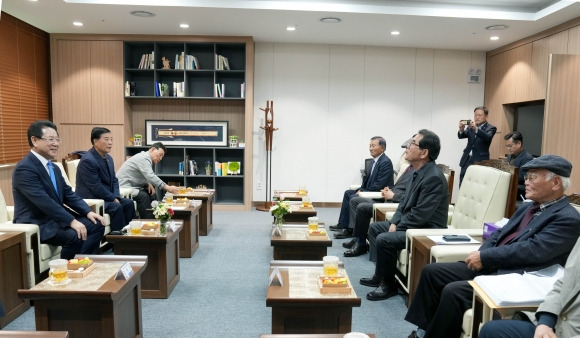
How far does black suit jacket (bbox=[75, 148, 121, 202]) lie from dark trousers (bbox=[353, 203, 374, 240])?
100 inches

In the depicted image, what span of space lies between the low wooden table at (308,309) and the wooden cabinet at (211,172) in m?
4.63

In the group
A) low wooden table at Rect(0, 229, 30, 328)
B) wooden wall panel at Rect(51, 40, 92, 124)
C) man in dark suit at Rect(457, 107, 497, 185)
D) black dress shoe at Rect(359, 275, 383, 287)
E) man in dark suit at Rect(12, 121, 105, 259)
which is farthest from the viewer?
wooden wall panel at Rect(51, 40, 92, 124)

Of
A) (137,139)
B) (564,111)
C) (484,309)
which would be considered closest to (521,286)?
(484,309)

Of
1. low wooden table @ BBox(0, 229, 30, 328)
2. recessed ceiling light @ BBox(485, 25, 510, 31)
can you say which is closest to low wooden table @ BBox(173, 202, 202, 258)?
low wooden table @ BBox(0, 229, 30, 328)

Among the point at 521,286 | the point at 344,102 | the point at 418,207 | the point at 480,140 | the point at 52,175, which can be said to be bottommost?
the point at 521,286

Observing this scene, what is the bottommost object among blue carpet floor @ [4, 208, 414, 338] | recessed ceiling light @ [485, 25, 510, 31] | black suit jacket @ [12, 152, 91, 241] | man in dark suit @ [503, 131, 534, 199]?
blue carpet floor @ [4, 208, 414, 338]

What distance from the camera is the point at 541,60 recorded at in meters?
5.45

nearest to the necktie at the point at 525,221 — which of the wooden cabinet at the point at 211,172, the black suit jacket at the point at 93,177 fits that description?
the black suit jacket at the point at 93,177

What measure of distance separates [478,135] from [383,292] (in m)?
3.53

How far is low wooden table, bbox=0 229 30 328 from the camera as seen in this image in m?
2.48

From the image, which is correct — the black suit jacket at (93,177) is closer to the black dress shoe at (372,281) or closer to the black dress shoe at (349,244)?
the black dress shoe at (349,244)

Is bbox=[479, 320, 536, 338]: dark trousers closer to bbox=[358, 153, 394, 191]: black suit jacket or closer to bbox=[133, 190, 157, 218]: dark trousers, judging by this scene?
bbox=[358, 153, 394, 191]: black suit jacket

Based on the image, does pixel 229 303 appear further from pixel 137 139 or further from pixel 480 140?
pixel 480 140

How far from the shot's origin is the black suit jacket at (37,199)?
110 inches
